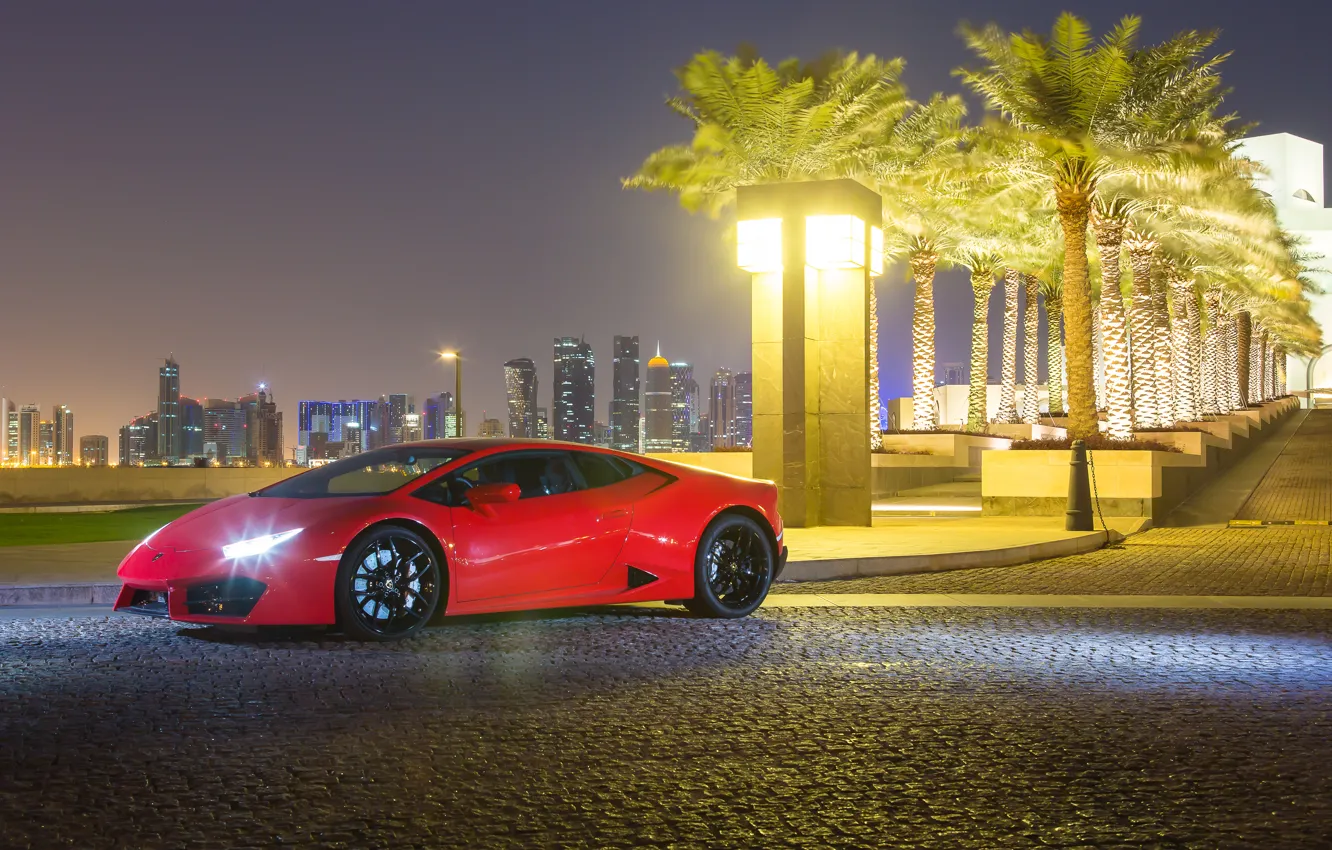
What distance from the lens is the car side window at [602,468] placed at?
10.2 meters

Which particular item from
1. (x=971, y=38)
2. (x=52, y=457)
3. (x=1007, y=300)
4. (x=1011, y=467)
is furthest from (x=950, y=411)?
(x=52, y=457)

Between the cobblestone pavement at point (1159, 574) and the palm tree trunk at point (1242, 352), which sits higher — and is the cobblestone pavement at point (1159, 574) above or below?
below

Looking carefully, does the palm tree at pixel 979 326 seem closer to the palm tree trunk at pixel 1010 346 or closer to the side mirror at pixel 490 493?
the palm tree trunk at pixel 1010 346

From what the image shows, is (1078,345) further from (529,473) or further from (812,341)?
(529,473)

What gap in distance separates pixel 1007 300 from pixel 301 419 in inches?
2428

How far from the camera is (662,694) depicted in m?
7.45

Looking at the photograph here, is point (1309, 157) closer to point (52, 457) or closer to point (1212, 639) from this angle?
point (52, 457)

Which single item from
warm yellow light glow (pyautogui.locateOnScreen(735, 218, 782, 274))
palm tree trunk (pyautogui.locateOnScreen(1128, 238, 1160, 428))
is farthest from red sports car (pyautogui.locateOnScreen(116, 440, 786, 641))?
palm tree trunk (pyautogui.locateOnScreen(1128, 238, 1160, 428))

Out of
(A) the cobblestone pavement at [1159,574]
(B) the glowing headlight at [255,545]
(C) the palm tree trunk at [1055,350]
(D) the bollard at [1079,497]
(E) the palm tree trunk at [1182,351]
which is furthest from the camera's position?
(C) the palm tree trunk at [1055,350]

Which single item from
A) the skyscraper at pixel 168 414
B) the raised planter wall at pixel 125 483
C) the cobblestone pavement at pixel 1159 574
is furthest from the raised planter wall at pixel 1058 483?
the skyscraper at pixel 168 414

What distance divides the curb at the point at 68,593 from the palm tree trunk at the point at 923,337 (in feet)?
106

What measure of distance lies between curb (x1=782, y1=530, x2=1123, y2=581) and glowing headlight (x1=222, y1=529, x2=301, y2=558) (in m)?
5.84

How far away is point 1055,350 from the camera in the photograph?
5828cm

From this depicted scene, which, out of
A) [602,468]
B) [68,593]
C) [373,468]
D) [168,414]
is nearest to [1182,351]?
[602,468]
